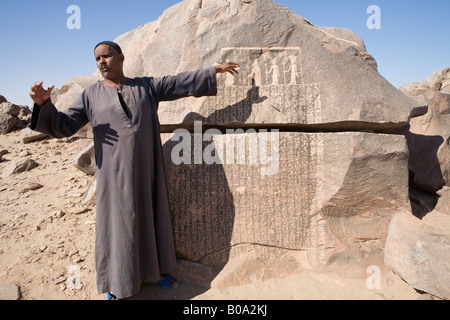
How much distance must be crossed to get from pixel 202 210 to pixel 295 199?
76cm

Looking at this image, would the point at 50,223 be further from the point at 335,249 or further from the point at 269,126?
the point at 335,249

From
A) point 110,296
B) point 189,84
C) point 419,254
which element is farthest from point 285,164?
point 110,296

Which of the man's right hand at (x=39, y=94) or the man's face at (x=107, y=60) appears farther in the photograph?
the man's face at (x=107, y=60)

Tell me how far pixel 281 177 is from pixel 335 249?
2.35ft

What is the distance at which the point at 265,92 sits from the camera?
247cm

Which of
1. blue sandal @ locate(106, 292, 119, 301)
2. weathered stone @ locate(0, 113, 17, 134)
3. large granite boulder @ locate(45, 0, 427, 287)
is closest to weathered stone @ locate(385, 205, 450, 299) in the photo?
large granite boulder @ locate(45, 0, 427, 287)

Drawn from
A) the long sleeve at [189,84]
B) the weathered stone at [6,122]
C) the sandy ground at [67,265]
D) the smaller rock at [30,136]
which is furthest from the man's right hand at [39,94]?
the weathered stone at [6,122]

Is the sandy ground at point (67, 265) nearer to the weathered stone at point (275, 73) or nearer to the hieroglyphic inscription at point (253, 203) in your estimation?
the hieroglyphic inscription at point (253, 203)

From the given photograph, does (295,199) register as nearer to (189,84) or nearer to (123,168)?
(189,84)

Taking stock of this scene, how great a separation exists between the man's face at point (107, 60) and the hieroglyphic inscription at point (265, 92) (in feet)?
2.42

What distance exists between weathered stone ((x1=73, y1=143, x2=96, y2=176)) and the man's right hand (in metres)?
1.49

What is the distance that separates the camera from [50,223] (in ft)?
9.36

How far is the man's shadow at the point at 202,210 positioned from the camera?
2453mm

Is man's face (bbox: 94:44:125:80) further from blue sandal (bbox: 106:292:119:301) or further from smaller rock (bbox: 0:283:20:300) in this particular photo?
smaller rock (bbox: 0:283:20:300)
